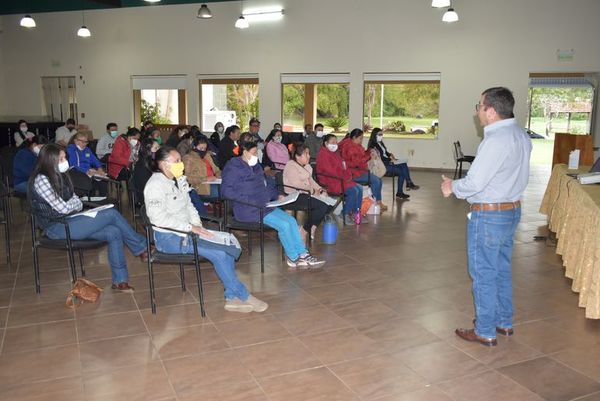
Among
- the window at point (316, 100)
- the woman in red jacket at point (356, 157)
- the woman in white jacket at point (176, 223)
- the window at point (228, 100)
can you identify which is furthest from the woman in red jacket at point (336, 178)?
the window at point (228, 100)

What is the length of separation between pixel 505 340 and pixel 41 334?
119 inches

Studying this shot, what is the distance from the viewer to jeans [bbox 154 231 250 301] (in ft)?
12.3

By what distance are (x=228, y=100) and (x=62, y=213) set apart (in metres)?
10.5

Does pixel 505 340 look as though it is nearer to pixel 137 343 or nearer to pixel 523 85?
pixel 137 343

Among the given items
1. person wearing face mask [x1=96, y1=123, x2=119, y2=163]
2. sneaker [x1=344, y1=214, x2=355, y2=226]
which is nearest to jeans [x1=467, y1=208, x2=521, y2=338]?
sneaker [x1=344, y1=214, x2=355, y2=226]

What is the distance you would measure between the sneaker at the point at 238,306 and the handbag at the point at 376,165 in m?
4.40

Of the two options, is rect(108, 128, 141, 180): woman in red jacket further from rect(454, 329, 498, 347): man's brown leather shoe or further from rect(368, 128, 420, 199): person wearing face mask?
rect(454, 329, 498, 347): man's brown leather shoe

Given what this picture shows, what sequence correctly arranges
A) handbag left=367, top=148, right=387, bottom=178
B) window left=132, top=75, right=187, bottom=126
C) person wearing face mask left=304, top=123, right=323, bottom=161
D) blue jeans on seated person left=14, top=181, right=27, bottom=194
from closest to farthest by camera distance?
blue jeans on seated person left=14, top=181, right=27, bottom=194, handbag left=367, top=148, right=387, bottom=178, person wearing face mask left=304, top=123, right=323, bottom=161, window left=132, top=75, right=187, bottom=126

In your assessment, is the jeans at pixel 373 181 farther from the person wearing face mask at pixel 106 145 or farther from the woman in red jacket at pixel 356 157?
the person wearing face mask at pixel 106 145

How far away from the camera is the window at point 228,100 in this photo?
13.8 meters

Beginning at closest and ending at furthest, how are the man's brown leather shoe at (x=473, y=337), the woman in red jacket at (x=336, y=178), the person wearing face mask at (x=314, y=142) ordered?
1. the man's brown leather shoe at (x=473, y=337)
2. the woman in red jacket at (x=336, y=178)
3. the person wearing face mask at (x=314, y=142)

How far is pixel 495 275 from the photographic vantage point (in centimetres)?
319

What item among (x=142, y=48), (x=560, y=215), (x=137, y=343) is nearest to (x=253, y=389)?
(x=137, y=343)

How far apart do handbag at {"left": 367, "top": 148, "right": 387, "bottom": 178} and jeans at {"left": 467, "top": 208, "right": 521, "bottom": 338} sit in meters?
4.58
